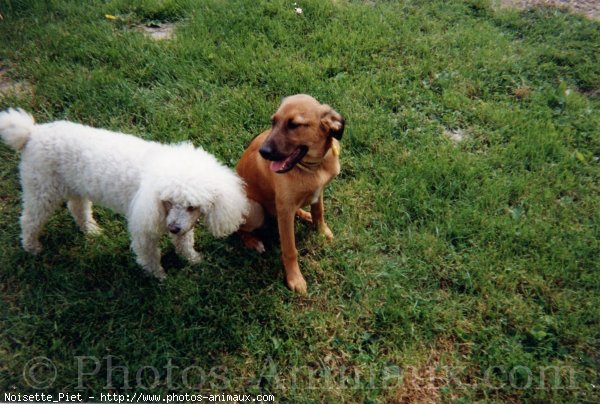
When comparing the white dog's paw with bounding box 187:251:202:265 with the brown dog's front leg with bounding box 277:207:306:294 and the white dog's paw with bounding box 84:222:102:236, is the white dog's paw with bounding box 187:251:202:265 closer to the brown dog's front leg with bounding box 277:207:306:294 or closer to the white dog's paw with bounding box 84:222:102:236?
the brown dog's front leg with bounding box 277:207:306:294

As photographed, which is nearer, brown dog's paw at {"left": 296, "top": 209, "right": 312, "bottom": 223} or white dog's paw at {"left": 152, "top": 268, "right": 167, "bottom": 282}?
white dog's paw at {"left": 152, "top": 268, "right": 167, "bottom": 282}

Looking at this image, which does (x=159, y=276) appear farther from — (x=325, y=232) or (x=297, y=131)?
(x=297, y=131)

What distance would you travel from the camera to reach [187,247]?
3.05 metres

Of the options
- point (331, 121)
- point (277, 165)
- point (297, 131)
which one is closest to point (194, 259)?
point (277, 165)

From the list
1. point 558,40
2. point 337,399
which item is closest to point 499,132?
point 558,40

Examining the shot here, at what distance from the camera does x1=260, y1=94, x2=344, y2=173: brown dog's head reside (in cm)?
259

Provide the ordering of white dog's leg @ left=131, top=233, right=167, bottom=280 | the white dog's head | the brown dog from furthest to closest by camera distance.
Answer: white dog's leg @ left=131, top=233, right=167, bottom=280, the brown dog, the white dog's head

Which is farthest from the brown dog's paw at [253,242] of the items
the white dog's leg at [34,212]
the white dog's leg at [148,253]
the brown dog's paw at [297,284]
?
the white dog's leg at [34,212]

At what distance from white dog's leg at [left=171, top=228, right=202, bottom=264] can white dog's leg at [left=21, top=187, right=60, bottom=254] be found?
2.96ft

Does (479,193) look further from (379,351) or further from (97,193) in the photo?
(97,193)

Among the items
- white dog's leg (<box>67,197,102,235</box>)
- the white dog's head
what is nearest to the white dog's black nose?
the white dog's head

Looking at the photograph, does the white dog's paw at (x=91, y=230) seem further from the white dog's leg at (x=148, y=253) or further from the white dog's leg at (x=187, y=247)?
the white dog's leg at (x=187, y=247)

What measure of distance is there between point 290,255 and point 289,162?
0.72 meters

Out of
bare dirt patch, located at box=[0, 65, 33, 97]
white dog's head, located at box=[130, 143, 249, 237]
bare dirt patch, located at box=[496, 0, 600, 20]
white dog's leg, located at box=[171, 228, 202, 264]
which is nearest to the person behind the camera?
white dog's head, located at box=[130, 143, 249, 237]
